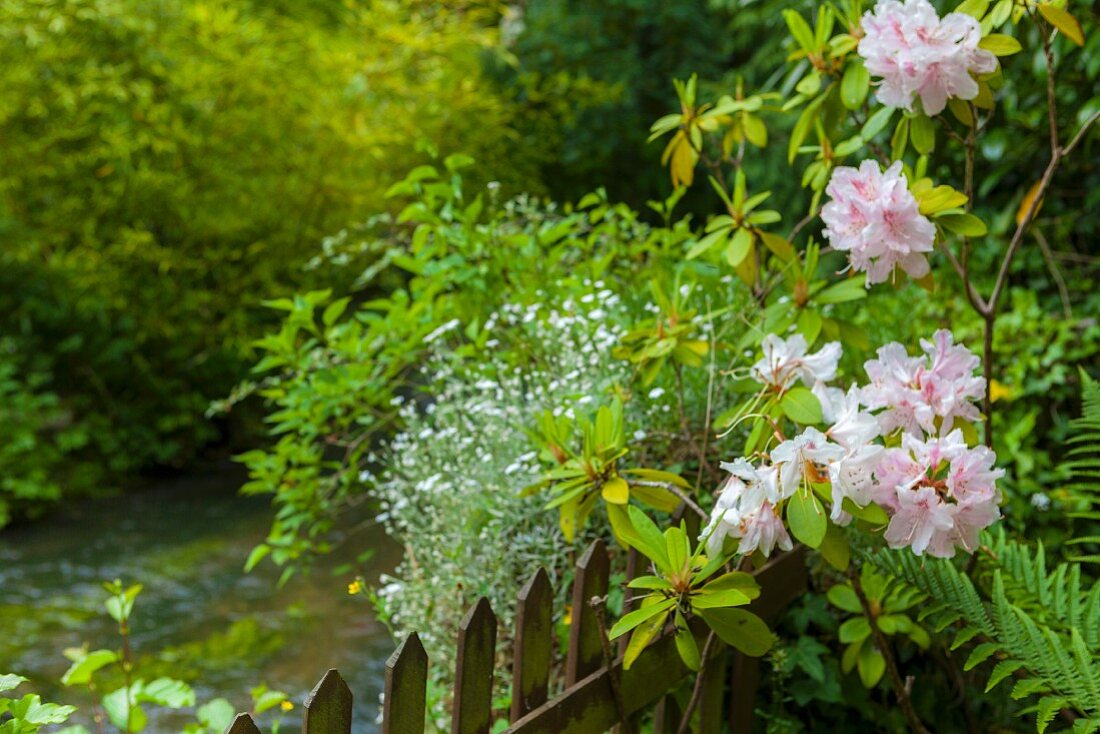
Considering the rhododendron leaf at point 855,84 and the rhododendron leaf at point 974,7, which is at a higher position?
Answer: the rhododendron leaf at point 974,7

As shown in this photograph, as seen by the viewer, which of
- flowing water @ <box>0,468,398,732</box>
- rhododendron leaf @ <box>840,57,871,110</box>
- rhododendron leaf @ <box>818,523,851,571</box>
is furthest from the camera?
flowing water @ <box>0,468,398,732</box>

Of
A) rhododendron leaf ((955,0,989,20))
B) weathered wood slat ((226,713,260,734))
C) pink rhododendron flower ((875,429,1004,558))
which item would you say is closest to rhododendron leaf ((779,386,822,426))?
pink rhododendron flower ((875,429,1004,558))

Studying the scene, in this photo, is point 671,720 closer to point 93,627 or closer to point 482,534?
point 482,534

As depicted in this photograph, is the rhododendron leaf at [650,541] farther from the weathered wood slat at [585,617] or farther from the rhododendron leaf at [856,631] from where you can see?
the rhododendron leaf at [856,631]

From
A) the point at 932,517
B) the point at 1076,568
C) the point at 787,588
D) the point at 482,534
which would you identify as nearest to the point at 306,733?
the point at 932,517

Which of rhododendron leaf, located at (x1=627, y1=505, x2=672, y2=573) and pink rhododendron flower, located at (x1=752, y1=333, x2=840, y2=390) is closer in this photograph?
rhododendron leaf, located at (x1=627, y1=505, x2=672, y2=573)

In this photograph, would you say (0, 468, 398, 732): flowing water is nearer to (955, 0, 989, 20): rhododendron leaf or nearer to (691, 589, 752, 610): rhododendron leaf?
(691, 589, 752, 610): rhododendron leaf

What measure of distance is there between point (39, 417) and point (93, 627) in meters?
2.12

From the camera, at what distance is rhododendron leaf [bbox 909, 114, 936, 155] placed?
1442 mm

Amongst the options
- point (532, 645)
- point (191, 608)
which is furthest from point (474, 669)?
point (191, 608)

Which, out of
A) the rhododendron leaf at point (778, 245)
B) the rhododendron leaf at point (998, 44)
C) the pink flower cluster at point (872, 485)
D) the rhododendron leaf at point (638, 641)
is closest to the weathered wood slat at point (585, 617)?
the rhododendron leaf at point (638, 641)

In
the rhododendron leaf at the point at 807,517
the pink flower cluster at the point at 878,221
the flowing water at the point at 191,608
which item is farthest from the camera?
the flowing water at the point at 191,608

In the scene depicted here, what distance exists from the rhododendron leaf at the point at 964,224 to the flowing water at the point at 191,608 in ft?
6.64

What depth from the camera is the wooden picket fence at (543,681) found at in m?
1.01
